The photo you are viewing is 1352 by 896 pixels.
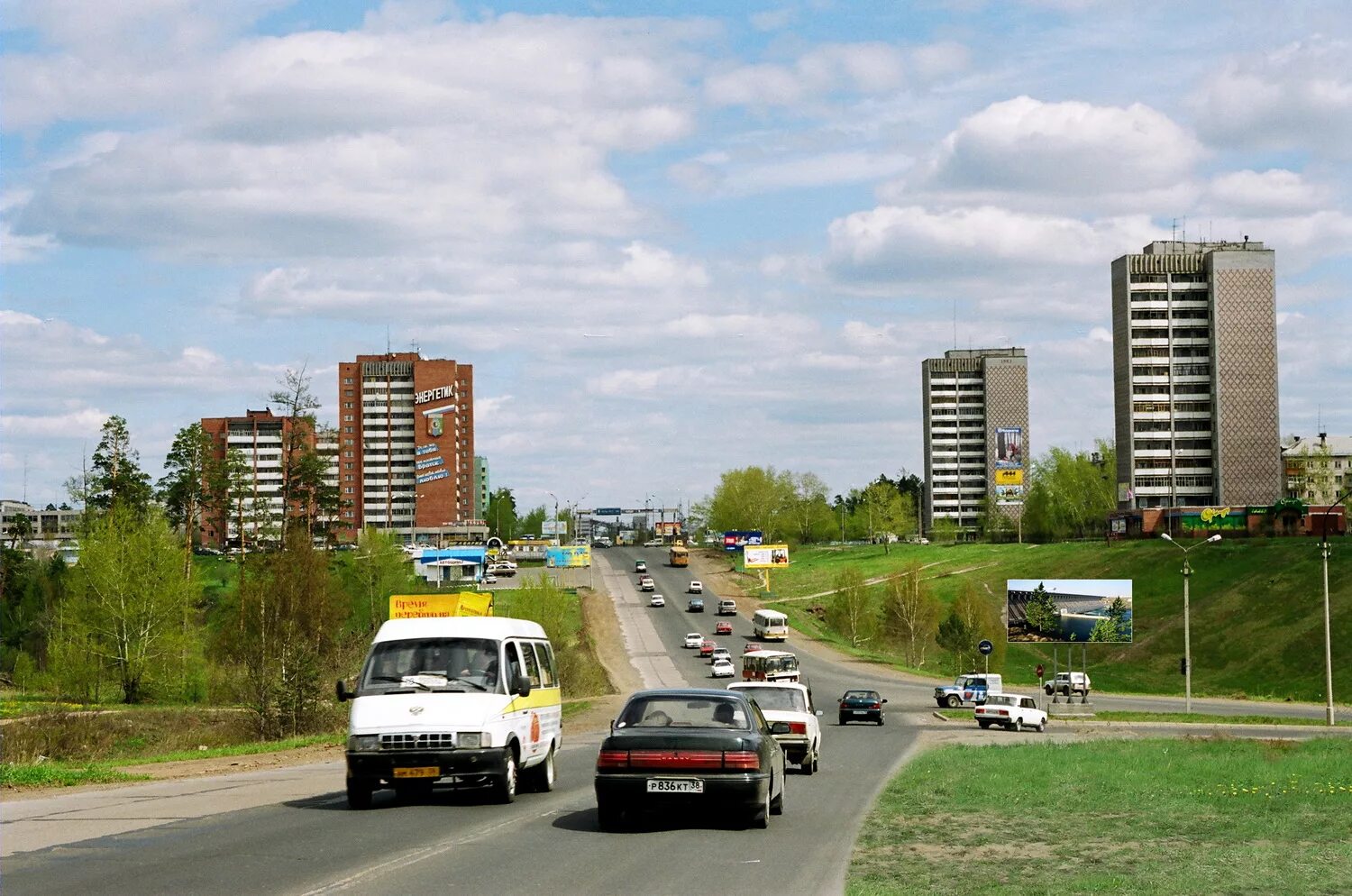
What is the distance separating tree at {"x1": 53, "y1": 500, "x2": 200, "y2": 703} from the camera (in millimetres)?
73062

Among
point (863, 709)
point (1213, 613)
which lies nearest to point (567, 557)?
point (1213, 613)

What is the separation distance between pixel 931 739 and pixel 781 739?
16.7m

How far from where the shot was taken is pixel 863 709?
5094 cm

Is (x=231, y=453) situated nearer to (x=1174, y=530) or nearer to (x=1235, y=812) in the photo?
(x=1235, y=812)

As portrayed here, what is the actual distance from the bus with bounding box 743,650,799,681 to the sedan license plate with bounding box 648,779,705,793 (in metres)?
46.5

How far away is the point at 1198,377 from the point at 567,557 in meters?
85.6

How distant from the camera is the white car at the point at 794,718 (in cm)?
2595

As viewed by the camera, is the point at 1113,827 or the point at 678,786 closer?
the point at 678,786

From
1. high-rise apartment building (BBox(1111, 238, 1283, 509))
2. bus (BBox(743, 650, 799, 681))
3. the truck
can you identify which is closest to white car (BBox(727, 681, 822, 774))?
bus (BBox(743, 650, 799, 681))

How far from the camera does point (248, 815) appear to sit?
17.5 m

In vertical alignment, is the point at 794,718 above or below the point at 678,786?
below

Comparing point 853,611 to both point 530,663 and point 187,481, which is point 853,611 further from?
point 530,663

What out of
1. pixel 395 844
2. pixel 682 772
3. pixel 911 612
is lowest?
pixel 911 612

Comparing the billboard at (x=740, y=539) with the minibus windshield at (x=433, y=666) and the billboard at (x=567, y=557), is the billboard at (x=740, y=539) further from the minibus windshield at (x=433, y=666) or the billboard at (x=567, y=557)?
the minibus windshield at (x=433, y=666)
